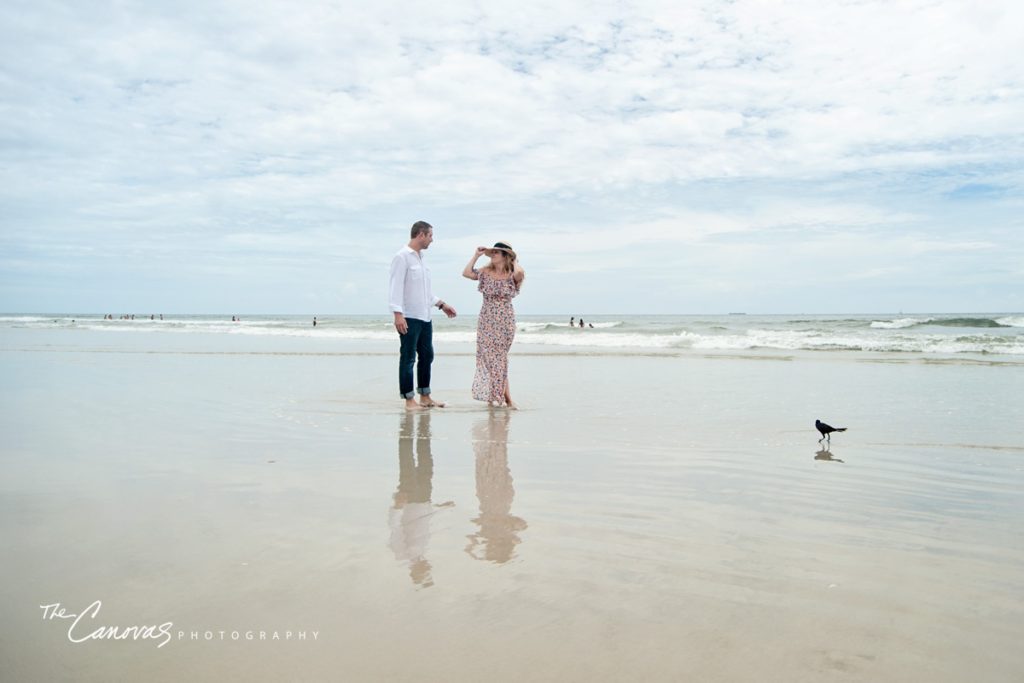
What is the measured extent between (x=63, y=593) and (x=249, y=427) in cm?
361

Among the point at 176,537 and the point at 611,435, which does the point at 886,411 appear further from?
the point at 176,537

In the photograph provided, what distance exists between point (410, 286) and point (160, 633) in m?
5.66

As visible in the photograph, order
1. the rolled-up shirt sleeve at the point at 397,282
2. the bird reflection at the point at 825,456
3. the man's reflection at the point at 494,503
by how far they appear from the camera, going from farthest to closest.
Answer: the rolled-up shirt sleeve at the point at 397,282 < the bird reflection at the point at 825,456 < the man's reflection at the point at 494,503

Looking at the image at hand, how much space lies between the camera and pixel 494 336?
7629 millimetres

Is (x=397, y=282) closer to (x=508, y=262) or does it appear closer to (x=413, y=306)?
(x=413, y=306)

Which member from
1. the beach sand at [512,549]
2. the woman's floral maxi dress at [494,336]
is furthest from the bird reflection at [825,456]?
the woman's floral maxi dress at [494,336]

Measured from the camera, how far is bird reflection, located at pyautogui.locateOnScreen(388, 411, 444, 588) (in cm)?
256

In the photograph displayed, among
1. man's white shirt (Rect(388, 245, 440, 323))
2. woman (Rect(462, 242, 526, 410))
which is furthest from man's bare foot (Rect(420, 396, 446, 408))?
man's white shirt (Rect(388, 245, 440, 323))

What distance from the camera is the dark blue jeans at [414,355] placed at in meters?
7.44

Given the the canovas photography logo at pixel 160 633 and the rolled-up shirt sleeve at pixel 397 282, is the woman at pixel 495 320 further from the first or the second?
the the canovas photography logo at pixel 160 633

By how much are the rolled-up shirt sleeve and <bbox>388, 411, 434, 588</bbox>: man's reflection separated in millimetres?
2086

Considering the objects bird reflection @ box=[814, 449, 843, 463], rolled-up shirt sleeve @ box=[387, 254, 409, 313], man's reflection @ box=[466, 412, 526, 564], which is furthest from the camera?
rolled-up shirt sleeve @ box=[387, 254, 409, 313]

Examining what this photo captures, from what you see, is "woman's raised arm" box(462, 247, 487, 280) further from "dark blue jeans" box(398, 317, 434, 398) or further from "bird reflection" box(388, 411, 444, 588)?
"bird reflection" box(388, 411, 444, 588)

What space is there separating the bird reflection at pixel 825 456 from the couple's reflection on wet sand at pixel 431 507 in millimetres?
2159
